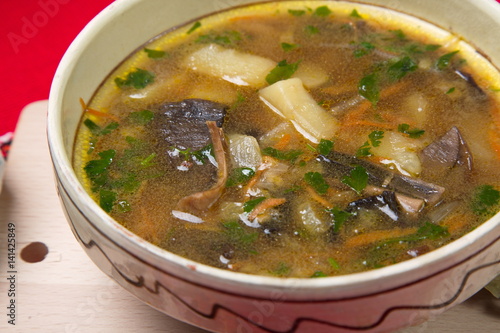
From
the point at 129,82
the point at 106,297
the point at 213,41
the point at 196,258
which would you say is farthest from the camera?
the point at 213,41

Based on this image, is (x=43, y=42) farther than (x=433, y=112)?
Yes

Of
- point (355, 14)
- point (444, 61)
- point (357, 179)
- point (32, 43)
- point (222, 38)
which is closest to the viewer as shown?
point (357, 179)

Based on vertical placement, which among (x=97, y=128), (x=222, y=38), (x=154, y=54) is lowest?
(x=97, y=128)

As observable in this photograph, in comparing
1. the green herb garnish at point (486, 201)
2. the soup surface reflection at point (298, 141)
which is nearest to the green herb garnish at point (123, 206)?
the soup surface reflection at point (298, 141)

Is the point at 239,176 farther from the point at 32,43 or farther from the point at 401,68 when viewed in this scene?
the point at 32,43

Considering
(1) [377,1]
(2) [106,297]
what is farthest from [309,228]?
(1) [377,1]

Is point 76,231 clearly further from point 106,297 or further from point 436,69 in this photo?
point 436,69

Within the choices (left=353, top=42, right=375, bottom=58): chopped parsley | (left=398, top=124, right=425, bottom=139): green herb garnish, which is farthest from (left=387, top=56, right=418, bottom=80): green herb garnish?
(left=398, top=124, right=425, bottom=139): green herb garnish

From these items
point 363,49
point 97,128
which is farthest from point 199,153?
point 363,49
